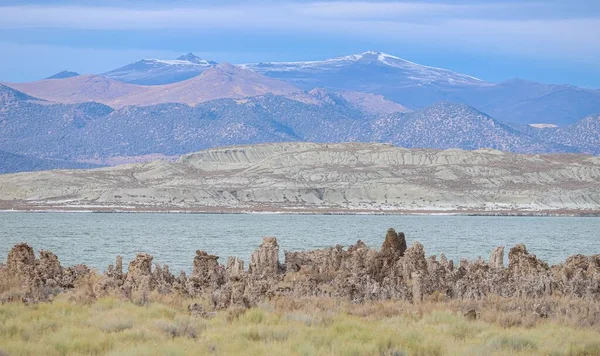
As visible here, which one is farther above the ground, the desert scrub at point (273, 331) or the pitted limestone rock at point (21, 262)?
the pitted limestone rock at point (21, 262)

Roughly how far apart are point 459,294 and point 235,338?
31.0ft

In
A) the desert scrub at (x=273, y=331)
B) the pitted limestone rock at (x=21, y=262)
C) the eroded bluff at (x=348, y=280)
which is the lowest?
the desert scrub at (x=273, y=331)

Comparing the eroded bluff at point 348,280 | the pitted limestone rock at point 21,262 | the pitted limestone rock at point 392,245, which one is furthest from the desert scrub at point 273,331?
the pitted limestone rock at point 392,245

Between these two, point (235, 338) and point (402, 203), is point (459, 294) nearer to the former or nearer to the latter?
point (235, 338)

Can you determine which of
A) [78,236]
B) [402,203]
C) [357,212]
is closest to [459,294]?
[78,236]

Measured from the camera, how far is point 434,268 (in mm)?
27453

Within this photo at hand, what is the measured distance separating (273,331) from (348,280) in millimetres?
7448

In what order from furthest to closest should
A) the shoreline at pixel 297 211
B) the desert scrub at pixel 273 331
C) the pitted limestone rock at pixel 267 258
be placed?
the shoreline at pixel 297 211
the pitted limestone rock at pixel 267 258
the desert scrub at pixel 273 331

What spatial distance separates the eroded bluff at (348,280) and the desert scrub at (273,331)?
5.56ft

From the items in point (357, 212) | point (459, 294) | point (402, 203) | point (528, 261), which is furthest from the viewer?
point (402, 203)

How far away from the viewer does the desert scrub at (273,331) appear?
16422 mm

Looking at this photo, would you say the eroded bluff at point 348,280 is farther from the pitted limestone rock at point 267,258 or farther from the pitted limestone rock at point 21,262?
the pitted limestone rock at point 267,258

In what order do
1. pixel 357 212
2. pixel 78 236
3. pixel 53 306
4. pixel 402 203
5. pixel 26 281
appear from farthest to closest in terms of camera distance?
pixel 402 203, pixel 357 212, pixel 78 236, pixel 26 281, pixel 53 306

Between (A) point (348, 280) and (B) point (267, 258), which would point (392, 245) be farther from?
(A) point (348, 280)
